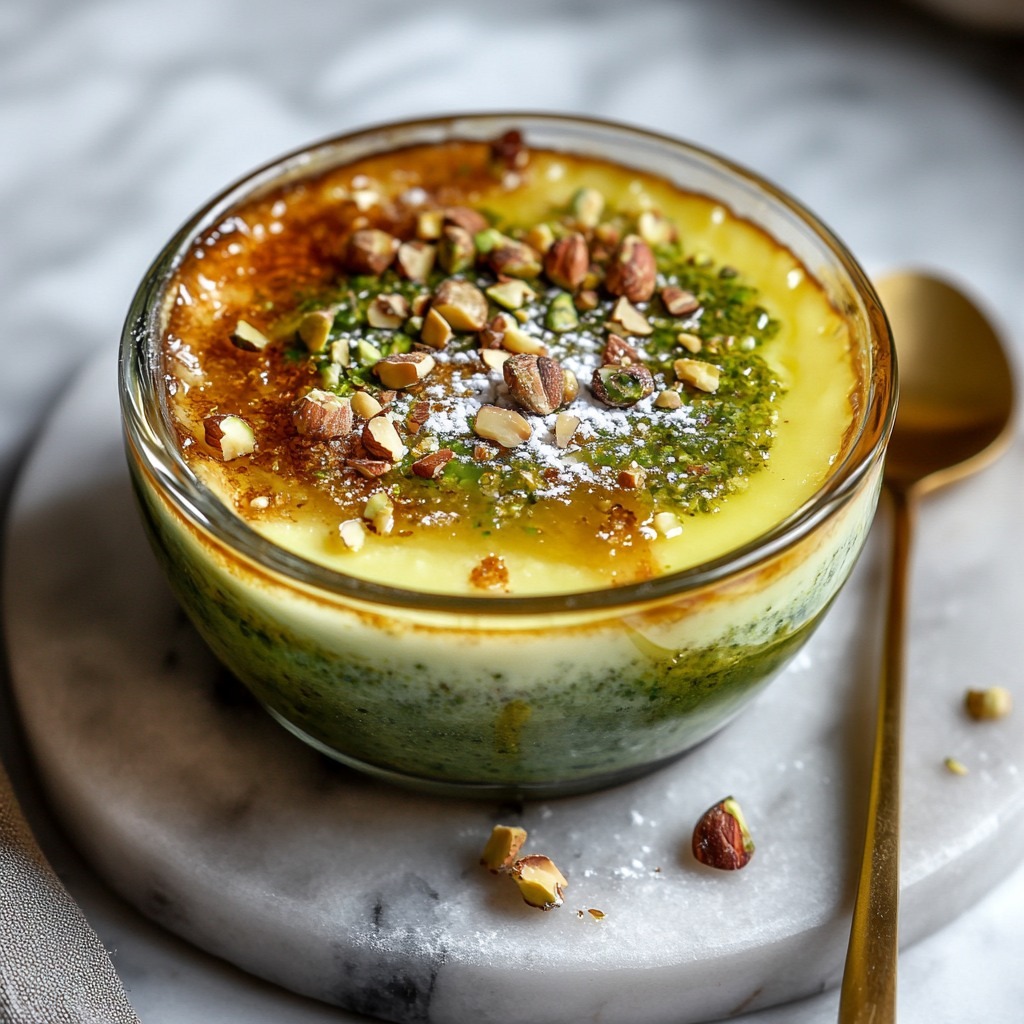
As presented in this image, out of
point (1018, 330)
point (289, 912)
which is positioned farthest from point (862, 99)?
point (289, 912)

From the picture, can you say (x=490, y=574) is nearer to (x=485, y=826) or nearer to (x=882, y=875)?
(x=485, y=826)

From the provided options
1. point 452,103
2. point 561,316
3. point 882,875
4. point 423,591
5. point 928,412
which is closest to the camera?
point 423,591

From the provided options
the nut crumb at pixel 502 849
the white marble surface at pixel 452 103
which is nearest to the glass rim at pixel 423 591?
the nut crumb at pixel 502 849

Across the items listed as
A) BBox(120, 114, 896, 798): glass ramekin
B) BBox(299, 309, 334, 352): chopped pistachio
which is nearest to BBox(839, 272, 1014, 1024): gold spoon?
BBox(120, 114, 896, 798): glass ramekin

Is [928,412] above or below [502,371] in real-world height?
below

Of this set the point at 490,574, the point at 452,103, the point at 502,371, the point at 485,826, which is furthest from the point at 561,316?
the point at 452,103

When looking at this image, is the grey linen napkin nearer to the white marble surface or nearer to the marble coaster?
the marble coaster
